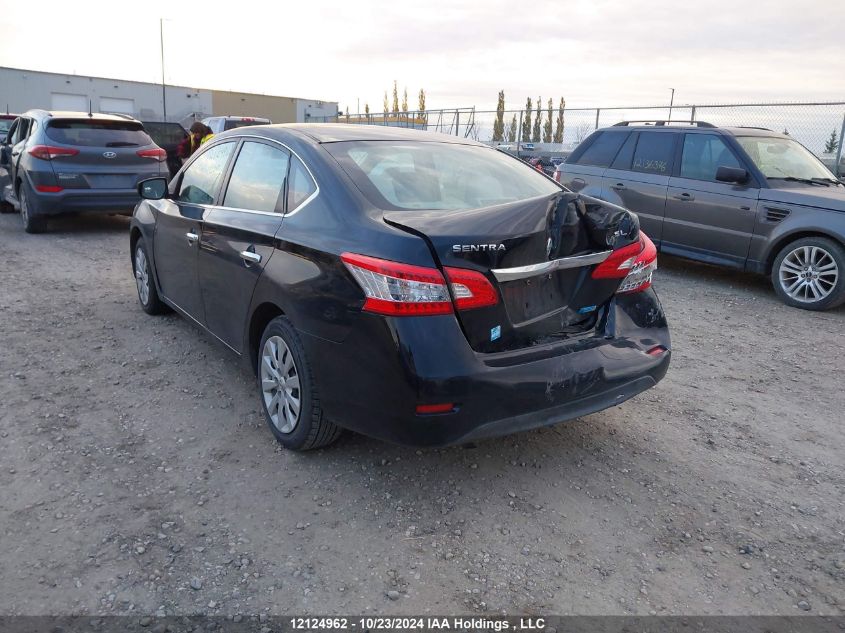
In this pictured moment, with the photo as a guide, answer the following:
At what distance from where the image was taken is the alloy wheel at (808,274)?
6.53 m

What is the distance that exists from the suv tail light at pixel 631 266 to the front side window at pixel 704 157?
14.9 feet

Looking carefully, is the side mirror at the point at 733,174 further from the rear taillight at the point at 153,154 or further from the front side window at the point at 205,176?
the rear taillight at the point at 153,154

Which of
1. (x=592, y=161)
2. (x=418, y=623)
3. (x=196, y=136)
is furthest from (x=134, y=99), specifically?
(x=418, y=623)

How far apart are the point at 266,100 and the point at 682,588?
6397cm

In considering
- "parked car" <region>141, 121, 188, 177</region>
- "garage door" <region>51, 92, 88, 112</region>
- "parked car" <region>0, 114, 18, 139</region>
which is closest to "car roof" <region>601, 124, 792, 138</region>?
"parked car" <region>141, 121, 188, 177</region>

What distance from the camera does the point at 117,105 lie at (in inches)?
2170

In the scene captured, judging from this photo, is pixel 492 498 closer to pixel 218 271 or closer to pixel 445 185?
pixel 445 185

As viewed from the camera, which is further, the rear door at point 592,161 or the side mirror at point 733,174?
the rear door at point 592,161

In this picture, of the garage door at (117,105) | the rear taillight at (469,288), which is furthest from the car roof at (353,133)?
the garage door at (117,105)

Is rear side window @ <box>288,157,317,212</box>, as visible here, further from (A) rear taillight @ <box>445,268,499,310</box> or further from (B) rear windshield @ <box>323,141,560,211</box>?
(A) rear taillight @ <box>445,268,499,310</box>

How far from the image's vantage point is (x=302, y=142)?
3555 mm

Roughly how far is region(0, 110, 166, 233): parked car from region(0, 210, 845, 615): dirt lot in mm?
5163

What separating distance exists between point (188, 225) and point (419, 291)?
2.33 meters

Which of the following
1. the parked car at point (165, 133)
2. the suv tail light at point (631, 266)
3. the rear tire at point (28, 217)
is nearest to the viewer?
the suv tail light at point (631, 266)
